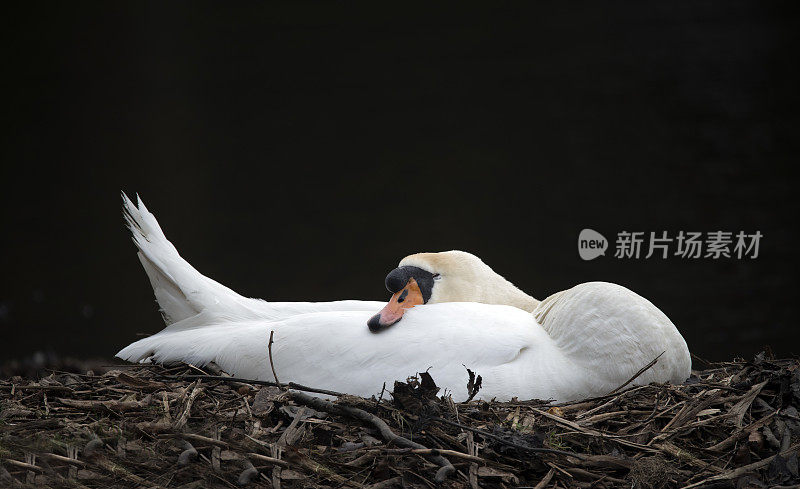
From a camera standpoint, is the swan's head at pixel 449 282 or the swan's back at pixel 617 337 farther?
the swan's head at pixel 449 282

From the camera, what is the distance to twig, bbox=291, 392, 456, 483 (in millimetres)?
1197

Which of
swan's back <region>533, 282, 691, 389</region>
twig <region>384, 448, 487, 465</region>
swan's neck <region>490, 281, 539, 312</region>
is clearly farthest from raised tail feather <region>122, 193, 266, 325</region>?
twig <region>384, 448, 487, 465</region>

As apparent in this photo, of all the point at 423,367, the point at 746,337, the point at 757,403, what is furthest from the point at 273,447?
the point at 746,337

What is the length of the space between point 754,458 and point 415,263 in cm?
100

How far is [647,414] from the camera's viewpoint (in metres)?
1.52

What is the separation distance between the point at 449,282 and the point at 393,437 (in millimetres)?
929

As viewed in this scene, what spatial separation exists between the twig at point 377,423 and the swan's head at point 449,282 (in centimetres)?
66

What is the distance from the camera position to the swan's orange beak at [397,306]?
5.83ft

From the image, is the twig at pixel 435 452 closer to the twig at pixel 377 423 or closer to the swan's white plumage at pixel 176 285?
the twig at pixel 377 423

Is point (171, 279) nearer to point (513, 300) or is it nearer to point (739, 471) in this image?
point (513, 300)

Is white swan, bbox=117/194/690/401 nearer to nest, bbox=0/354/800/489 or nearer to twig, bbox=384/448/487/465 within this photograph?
nest, bbox=0/354/800/489

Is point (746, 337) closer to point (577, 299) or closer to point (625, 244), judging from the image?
point (625, 244)

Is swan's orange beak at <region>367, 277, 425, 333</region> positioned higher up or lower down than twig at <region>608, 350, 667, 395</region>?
higher up

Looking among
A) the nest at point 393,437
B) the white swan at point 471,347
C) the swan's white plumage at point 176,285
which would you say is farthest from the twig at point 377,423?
the swan's white plumage at point 176,285
